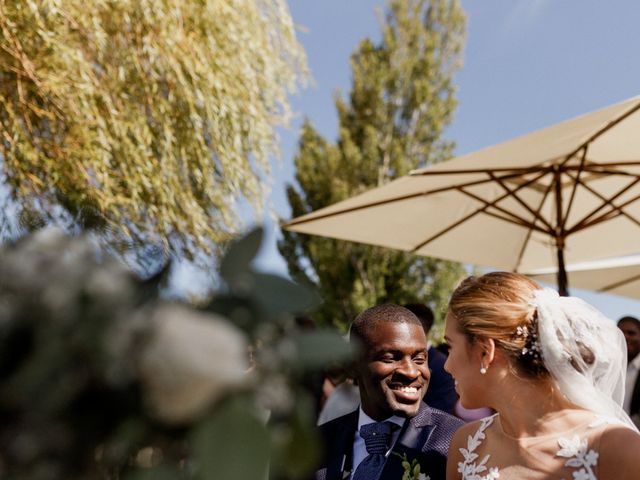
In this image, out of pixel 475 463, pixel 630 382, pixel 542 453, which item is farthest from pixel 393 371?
pixel 630 382

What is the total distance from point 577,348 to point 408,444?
77 cm

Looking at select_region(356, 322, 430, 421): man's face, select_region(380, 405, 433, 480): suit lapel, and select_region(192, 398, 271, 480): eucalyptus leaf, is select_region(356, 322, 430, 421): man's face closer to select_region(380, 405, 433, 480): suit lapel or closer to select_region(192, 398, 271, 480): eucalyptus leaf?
select_region(380, 405, 433, 480): suit lapel

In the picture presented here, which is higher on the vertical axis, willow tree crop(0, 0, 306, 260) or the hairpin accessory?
willow tree crop(0, 0, 306, 260)

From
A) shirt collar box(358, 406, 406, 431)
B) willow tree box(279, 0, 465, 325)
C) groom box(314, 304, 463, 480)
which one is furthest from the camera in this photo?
willow tree box(279, 0, 465, 325)

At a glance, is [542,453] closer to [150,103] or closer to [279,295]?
[279,295]

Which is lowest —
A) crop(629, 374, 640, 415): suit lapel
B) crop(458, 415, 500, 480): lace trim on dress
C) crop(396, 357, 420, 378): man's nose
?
crop(629, 374, 640, 415): suit lapel

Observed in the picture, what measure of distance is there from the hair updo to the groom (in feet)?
1.55

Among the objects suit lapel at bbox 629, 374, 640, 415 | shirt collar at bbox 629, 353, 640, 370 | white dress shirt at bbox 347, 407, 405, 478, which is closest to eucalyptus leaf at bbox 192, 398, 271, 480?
white dress shirt at bbox 347, 407, 405, 478

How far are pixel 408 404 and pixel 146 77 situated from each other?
5.22 m

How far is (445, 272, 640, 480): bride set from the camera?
8.59 ft

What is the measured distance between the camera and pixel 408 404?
3.12 meters

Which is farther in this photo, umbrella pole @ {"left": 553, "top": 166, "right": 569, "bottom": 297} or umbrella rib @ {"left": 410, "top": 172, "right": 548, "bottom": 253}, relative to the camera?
umbrella rib @ {"left": 410, "top": 172, "right": 548, "bottom": 253}

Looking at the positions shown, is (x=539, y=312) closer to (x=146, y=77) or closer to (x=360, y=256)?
(x=146, y=77)

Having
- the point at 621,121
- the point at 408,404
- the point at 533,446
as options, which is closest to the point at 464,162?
the point at 621,121
